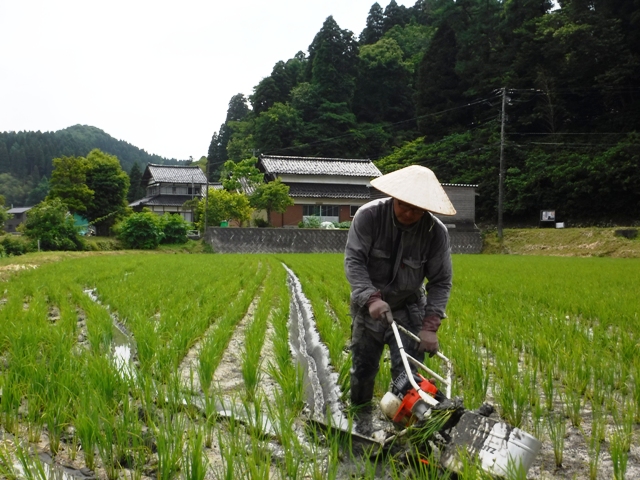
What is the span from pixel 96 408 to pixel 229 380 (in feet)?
3.91

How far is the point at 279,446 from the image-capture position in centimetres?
237

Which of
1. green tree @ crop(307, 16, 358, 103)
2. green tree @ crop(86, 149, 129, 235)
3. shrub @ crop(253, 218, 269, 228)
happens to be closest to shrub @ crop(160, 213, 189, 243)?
shrub @ crop(253, 218, 269, 228)

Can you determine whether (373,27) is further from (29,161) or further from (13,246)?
(29,161)

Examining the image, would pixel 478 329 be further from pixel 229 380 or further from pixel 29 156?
pixel 29 156

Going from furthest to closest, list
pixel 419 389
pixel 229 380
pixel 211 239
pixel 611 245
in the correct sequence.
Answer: pixel 211 239, pixel 611 245, pixel 229 380, pixel 419 389

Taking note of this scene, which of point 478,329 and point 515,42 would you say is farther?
point 515,42

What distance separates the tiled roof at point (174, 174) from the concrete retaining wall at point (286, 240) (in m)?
14.8

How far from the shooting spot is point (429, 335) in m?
2.41

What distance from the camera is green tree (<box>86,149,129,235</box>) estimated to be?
27500 millimetres

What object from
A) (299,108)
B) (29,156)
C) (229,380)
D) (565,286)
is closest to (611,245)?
(565,286)

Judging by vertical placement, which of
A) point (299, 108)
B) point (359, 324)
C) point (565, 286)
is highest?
point (299, 108)

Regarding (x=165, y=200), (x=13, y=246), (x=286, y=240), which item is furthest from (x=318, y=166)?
(x=13, y=246)

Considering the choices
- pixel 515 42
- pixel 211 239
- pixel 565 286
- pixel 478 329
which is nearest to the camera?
pixel 478 329

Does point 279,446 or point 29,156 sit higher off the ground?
point 29,156
